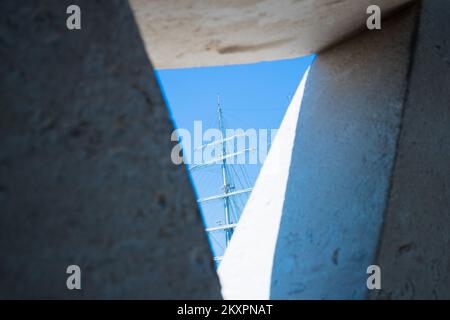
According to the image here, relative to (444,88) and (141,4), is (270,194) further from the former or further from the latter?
(141,4)

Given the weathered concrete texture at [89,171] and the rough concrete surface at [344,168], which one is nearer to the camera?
the weathered concrete texture at [89,171]

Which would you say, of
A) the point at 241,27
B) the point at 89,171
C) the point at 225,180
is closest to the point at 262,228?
the point at 241,27

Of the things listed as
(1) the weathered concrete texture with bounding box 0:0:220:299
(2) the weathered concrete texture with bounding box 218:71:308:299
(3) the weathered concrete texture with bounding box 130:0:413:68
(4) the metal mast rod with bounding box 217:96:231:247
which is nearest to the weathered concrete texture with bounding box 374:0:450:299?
(3) the weathered concrete texture with bounding box 130:0:413:68

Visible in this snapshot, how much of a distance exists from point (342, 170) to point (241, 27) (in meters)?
→ 0.71

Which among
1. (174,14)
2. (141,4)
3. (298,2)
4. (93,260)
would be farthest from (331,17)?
(93,260)

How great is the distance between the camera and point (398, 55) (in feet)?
6.02

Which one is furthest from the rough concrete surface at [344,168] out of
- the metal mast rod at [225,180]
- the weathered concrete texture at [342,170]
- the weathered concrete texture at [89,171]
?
the metal mast rod at [225,180]

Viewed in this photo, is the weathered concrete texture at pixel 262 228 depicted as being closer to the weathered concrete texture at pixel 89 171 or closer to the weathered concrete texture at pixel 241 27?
the weathered concrete texture at pixel 241 27

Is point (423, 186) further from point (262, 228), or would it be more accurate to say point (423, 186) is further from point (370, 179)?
point (262, 228)

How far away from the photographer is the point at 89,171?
87cm

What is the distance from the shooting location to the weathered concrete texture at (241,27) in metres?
1.73

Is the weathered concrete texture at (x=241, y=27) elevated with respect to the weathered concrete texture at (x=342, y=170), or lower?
elevated

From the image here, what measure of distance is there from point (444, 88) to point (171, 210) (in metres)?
1.44

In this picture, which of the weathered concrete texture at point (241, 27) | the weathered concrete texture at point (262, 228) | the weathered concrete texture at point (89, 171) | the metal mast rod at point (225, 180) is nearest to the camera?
the weathered concrete texture at point (89, 171)
